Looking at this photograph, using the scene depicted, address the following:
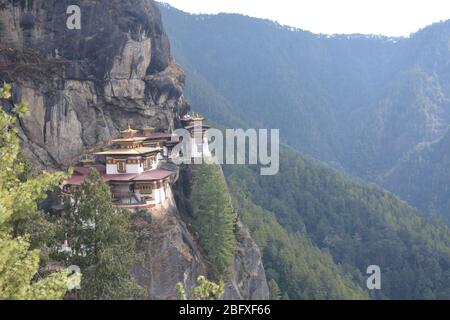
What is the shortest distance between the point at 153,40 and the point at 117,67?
6.77 meters

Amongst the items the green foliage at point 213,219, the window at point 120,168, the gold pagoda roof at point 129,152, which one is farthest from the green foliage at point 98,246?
the green foliage at point 213,219

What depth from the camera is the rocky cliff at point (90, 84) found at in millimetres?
39156

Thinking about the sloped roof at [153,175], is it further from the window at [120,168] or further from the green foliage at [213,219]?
the green foliage at [213,219]

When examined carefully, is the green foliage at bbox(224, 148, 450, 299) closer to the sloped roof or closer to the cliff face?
the cliff face

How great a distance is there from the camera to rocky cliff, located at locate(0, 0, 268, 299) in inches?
1542

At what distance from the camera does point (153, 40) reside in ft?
162

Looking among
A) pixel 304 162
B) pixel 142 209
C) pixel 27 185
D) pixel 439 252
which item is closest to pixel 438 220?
pixel 439 252

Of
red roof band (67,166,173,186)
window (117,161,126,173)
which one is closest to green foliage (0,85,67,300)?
red roof band (67,166,173,186)

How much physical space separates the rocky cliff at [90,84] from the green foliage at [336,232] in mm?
28026

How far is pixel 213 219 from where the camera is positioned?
39.6m

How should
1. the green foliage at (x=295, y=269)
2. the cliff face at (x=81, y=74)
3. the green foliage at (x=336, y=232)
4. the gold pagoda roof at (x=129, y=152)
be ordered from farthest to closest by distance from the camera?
the green foliage at (x=336, y=232)
the green foliage at (x=295, y=269)
the cliff face at (x=81, y=74)
the gold pagoda roof at (x=129, y=152)

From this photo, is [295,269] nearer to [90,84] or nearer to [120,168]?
[120,168]
